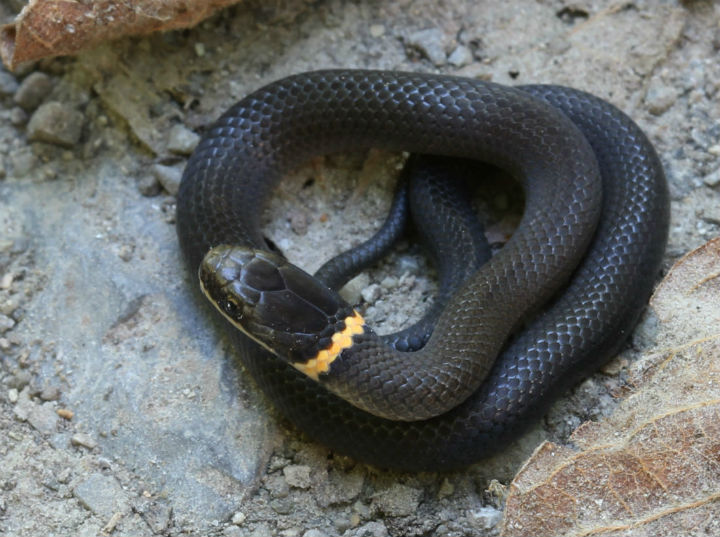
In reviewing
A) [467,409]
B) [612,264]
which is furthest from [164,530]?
[612,264]

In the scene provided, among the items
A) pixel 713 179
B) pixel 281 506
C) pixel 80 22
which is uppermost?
A: pixel 80 22

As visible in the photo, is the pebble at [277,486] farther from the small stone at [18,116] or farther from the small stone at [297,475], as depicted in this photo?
the small stone at [18,116]

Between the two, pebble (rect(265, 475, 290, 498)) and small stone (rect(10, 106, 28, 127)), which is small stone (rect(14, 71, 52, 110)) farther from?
pebble (rect(265, 475, 290, 498))

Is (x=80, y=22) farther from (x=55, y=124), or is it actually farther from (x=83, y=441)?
(x=83, y=441)

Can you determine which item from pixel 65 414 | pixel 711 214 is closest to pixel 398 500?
pixel 65 414

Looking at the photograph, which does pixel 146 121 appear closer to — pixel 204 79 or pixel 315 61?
pixel 204 79
